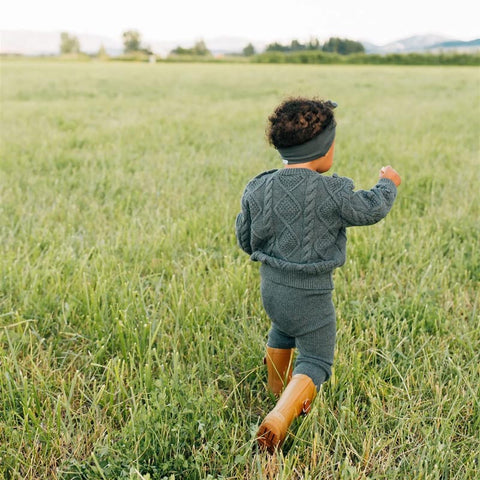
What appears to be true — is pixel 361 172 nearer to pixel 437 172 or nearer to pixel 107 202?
pixel 437 172

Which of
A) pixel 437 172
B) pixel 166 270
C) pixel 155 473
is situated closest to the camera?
pixel 155 473

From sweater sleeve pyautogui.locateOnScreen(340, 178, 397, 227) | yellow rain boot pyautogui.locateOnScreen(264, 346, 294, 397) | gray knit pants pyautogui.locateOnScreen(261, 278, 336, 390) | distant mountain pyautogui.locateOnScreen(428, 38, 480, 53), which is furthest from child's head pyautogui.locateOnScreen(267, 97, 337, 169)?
distant mountain pyautogui.locateOnScreen(428, 38, 480, 53)

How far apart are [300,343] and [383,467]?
1.69ft

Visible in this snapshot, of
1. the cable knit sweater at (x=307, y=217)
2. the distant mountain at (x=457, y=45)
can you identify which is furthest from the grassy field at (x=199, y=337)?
the distant mountain at (x=457, y=45)

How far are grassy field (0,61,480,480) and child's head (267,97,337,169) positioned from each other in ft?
1.19

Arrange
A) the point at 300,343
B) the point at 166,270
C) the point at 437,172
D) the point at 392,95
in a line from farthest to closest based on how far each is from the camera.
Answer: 1. the point at 392,95
2. the point at 437,172
3. the point at 166,270
4. the point at 300,343

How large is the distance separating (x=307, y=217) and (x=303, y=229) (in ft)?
0.16

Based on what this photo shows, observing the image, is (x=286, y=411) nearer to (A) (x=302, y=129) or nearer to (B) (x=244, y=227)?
(B) (x=244, y=227)

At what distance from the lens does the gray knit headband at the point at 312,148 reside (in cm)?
175

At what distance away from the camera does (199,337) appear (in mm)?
2174

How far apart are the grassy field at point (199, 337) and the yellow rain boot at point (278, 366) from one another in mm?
62

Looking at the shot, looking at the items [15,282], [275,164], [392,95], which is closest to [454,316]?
[15,282]

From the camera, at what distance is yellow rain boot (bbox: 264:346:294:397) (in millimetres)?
1963

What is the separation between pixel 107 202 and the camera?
4.02 meters
